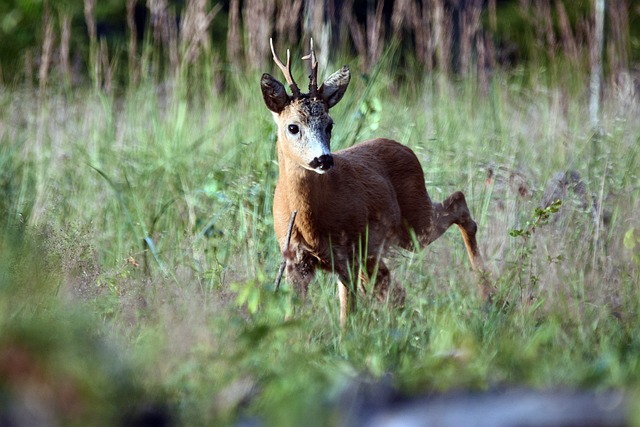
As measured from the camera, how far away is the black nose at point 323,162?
13.6 feet

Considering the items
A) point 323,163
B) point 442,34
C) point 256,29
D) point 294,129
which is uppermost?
point 256,29

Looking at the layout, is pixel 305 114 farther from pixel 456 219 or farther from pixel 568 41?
pixel 568 41

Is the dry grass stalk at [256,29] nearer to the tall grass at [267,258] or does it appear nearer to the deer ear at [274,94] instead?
the tall grass at [267,258]

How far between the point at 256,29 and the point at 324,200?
8.69ft

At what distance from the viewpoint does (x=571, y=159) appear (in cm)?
588

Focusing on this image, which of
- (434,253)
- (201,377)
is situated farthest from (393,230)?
(201,377)

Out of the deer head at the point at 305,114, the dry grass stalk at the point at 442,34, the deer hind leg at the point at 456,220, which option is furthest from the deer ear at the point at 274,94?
the dry grass stalk at the point at 442,34

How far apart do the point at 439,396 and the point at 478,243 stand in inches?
130

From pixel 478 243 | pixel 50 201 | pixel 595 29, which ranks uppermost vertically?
pixel 595 29

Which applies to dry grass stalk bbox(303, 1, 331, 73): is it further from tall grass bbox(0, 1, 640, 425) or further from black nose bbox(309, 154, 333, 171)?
black nose bbox(309, 154, 333, 171)

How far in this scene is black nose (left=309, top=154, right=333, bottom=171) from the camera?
13.6 feet

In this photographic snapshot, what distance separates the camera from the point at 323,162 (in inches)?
164

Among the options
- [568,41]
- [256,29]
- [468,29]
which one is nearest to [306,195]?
[256,29]

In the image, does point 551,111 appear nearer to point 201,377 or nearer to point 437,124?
point 437,124
